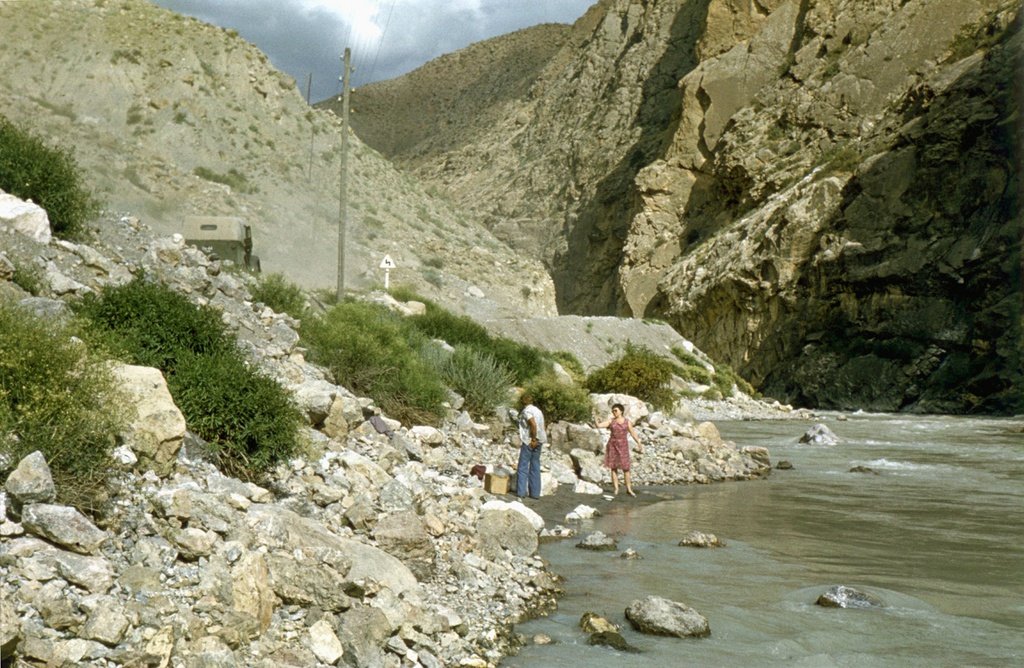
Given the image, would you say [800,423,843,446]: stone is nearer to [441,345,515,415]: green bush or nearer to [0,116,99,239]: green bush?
[441,345,515,415]: green bush

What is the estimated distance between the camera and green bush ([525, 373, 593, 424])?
56.7 ft

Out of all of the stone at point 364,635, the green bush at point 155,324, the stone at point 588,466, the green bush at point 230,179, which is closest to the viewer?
the stone at point 364,635

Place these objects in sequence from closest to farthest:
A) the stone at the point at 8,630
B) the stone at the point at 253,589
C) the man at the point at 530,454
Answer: the stone at the point at 8,630, the stone at the point at 253,589, the man at the point at 530,454

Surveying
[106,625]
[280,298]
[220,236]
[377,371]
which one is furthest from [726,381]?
[106,625]

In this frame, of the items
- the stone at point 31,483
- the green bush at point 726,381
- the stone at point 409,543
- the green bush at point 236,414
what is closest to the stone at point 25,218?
the green bush at point 236,414

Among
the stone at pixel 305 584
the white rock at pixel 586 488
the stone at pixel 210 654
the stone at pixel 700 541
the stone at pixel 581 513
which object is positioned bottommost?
the white rock at pixel 586 488

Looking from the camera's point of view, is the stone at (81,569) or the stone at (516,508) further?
the stone at (516,508)

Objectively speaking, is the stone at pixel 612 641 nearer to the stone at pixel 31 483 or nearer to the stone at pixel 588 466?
the stone at pixel 31 483

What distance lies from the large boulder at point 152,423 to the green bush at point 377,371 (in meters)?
6.30

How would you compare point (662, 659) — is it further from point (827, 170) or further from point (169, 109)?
point (827, 170)

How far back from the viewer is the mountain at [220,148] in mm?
33594

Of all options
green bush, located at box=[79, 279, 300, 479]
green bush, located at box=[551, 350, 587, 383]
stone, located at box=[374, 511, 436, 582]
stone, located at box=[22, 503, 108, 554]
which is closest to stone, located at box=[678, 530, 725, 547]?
stone, located at box=[374, 511, 436, 582]

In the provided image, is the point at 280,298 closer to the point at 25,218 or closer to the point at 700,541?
the point at 25,218

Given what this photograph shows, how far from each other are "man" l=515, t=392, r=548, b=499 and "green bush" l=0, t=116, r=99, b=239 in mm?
7129
